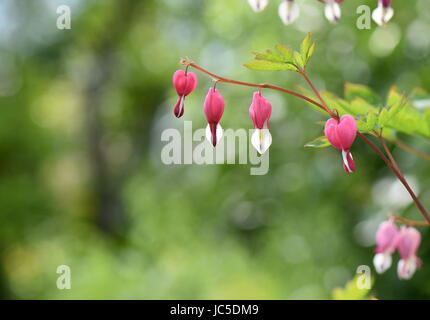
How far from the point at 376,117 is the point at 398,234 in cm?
21

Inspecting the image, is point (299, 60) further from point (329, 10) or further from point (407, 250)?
point (407, 250)

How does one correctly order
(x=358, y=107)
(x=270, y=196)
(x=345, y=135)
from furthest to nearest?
1. (x=270, y=196)
2. (x=358, y=107)
3. (x=345, y=135)

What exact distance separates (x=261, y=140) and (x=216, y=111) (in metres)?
0.06

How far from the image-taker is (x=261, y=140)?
479mm

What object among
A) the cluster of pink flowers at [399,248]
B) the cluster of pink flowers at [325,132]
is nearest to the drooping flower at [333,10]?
the cluster of pink flowers at [325,132]

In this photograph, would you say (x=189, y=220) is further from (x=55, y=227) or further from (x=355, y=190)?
(x=55, y=227)

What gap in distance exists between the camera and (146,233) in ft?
8.59

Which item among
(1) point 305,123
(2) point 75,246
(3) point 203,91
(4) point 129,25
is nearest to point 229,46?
(3) point 203,91

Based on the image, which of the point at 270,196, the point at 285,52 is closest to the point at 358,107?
the point at 285,52

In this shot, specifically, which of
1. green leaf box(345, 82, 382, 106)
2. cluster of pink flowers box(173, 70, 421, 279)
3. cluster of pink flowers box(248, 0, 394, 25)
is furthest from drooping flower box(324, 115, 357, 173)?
green leaf box(345, 82, 382, 106)

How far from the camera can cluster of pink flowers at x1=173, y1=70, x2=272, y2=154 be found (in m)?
0.47

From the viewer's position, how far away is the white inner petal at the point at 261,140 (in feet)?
1.55

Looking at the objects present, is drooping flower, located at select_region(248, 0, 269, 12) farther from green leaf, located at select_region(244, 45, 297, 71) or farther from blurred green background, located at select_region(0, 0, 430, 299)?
blurred green background, located at select_region(0, 0, 430, 299)

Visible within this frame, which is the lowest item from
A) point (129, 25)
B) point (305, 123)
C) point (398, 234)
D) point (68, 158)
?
point (398, 234)
